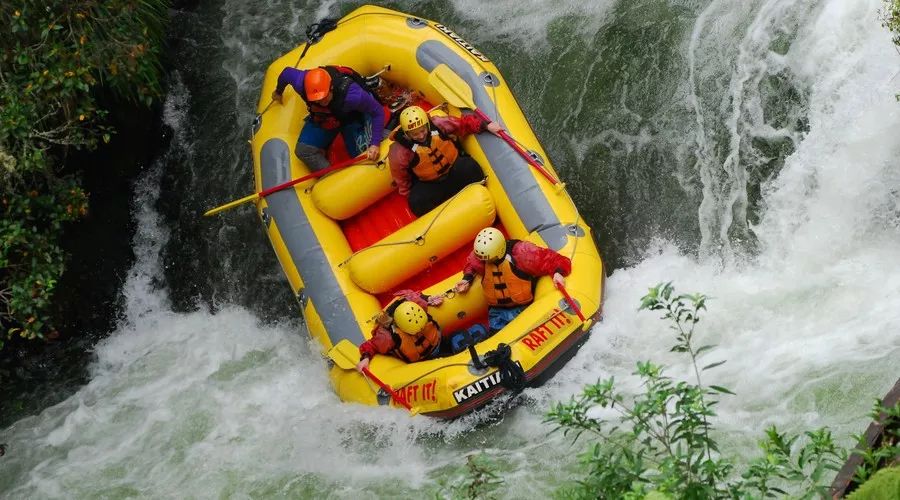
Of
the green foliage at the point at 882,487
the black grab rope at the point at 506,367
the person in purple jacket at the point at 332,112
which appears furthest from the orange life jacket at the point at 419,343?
the green foliage at the point at 882,487

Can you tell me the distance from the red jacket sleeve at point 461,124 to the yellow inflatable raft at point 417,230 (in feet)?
0.22

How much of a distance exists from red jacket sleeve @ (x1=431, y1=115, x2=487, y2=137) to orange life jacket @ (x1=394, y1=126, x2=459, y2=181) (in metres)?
0.07

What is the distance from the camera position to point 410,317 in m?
5.94

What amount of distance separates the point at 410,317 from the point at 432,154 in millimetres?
1145

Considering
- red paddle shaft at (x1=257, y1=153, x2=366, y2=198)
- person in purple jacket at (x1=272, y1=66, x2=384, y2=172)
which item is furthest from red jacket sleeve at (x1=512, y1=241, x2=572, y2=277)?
red paddle shaft at (x1=257, y1=153, x2=366, y2=198)

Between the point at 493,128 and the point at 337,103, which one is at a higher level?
the point at 337,103

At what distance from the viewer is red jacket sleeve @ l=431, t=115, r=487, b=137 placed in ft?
21.5

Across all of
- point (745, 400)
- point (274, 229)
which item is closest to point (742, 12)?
point (745, 400)

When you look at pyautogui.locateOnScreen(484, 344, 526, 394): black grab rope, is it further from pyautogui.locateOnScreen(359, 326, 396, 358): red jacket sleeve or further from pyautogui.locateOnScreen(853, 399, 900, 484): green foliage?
pyautogui.locateOnScreen(853, 399, 900, 484): green foliage

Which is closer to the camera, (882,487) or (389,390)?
(882,487)

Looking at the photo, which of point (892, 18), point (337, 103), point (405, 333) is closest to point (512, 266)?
point (405, 333)

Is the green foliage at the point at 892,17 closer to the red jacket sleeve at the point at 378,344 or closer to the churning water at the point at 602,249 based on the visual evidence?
the churning water at the point at 602,249

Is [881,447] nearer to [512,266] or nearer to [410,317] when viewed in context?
[512,266]

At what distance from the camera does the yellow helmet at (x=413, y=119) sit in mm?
6305
